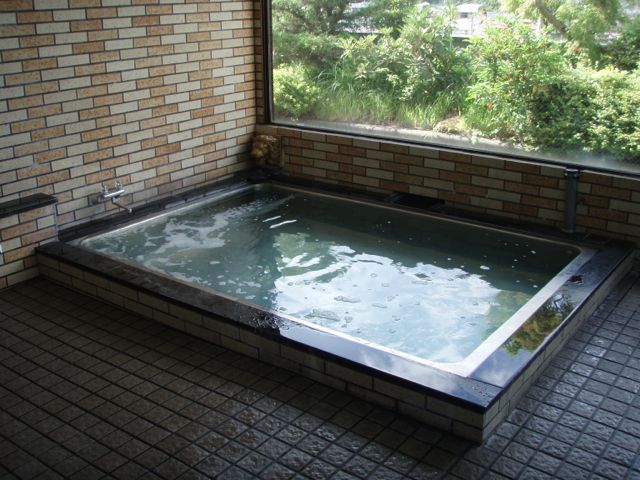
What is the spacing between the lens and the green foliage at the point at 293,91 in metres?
6.51

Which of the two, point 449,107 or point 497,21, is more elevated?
point 497,21

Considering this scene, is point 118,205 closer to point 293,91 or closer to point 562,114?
point 293,91

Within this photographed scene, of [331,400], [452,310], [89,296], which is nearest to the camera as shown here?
[331,400]

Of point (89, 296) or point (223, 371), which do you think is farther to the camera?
point (89, 296)

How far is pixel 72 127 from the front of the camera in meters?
5.19

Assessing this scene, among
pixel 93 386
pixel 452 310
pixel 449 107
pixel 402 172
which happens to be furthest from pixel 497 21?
pixel 93 386

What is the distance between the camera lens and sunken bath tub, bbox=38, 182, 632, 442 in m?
3.37

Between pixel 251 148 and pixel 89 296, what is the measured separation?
2615 millimetres

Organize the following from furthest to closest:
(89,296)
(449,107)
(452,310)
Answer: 1. (449,107)
2. (89,296)
3. (452,310)

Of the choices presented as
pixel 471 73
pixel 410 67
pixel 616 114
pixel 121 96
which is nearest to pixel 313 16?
pixel 410 67

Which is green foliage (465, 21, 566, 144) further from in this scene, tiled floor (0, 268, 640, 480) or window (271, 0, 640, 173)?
tiled floor (0, 268, 640, 480)

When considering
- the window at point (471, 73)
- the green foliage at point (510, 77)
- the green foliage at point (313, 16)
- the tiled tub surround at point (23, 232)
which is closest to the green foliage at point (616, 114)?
the window at point (471, 73)

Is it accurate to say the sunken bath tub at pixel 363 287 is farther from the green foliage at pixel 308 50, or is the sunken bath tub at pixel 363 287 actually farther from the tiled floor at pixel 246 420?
the green foliage at pixel 308 50

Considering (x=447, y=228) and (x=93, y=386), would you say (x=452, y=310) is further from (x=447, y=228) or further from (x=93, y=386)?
(x=93, y=386)
